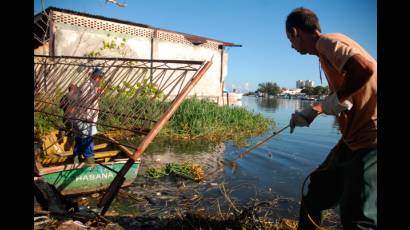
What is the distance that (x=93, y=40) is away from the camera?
13.6 meters

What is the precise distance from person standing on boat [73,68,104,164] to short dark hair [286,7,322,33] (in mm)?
3153

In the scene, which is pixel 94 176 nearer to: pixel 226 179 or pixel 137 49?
pixel 226 179

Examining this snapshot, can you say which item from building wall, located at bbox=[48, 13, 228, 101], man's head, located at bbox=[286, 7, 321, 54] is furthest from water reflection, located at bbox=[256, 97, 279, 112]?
man's head, located at bbox=[286, 7, 321, 54]

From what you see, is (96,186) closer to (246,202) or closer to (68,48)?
(246,202)

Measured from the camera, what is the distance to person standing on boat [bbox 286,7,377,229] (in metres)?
2.13

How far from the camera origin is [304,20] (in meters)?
2.49

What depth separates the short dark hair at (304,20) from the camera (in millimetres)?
2488

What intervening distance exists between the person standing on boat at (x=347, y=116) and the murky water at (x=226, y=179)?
2502mm

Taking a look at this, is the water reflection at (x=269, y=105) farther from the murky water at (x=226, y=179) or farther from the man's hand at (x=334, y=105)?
the man's hand at (x=334, y=105)

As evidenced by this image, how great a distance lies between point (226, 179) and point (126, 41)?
9.81m

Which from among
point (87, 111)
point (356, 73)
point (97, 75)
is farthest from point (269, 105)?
point (356, 73)

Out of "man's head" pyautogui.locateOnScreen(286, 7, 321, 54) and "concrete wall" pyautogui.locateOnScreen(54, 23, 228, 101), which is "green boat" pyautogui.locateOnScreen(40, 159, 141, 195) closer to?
"man's head" pyautogui.locateOnScreen(286, 7, 321, 54)
